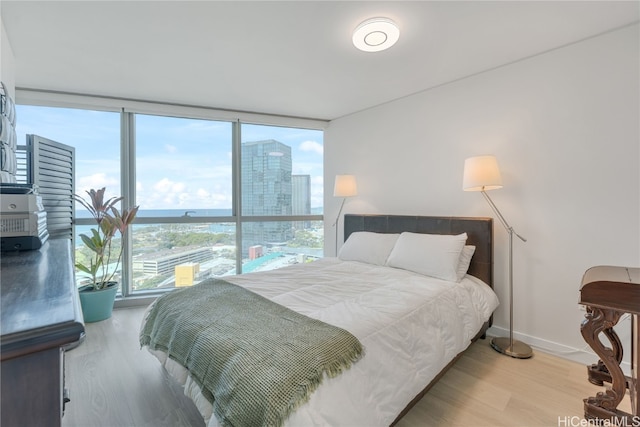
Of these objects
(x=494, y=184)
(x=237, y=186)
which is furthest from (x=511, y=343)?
(x=237, y=186)

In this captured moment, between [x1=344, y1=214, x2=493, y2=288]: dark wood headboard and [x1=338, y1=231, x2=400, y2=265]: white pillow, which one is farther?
[x1=338, y1=231, x2=400, y2=265]: white pillow

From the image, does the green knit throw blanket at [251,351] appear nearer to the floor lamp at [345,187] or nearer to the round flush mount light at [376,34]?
the round flush mount light at [376,34]

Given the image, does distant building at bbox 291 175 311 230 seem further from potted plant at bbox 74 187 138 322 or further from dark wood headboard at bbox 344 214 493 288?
potted plant at bbox 74 187 138 322

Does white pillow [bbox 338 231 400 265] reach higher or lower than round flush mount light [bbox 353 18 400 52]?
lower

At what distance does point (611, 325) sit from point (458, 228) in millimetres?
1497

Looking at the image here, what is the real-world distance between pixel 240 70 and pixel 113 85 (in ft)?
4.61

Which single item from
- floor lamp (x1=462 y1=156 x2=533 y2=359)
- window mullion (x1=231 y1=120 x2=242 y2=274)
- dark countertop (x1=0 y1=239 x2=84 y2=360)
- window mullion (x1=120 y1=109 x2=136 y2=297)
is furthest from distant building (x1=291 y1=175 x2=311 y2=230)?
dark countertop (x1=0 y1=239 x2=84 y2=360)

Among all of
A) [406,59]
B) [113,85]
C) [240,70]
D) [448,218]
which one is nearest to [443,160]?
[448,218]

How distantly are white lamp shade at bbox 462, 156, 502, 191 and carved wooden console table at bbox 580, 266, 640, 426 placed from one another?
1.00 meters

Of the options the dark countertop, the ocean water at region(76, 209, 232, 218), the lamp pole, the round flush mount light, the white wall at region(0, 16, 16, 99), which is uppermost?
the round flush mount light

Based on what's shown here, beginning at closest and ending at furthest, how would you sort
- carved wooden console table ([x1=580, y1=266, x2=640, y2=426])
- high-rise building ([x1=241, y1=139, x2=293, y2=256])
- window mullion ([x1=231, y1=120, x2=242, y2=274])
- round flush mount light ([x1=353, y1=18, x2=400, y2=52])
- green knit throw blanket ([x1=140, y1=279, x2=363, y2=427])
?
green knit throw blanket ([x1=140, y1=279, x2=363, y2=427]) → carved wooden console table ([x1=580, y1=266, x2=640, y2=426]) → round flush mount light ([x1=353, y1=18, x2=400, y2=52]) → window mullion ([x1=231, y1=120, x2=242, y2=274]) → high-rise building ([x1=241, y1=139, x2=293, y2=256])

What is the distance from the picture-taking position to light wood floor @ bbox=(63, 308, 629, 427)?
173 cm

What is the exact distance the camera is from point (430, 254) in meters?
2.69

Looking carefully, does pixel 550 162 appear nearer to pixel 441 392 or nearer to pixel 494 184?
pixel 494 184
